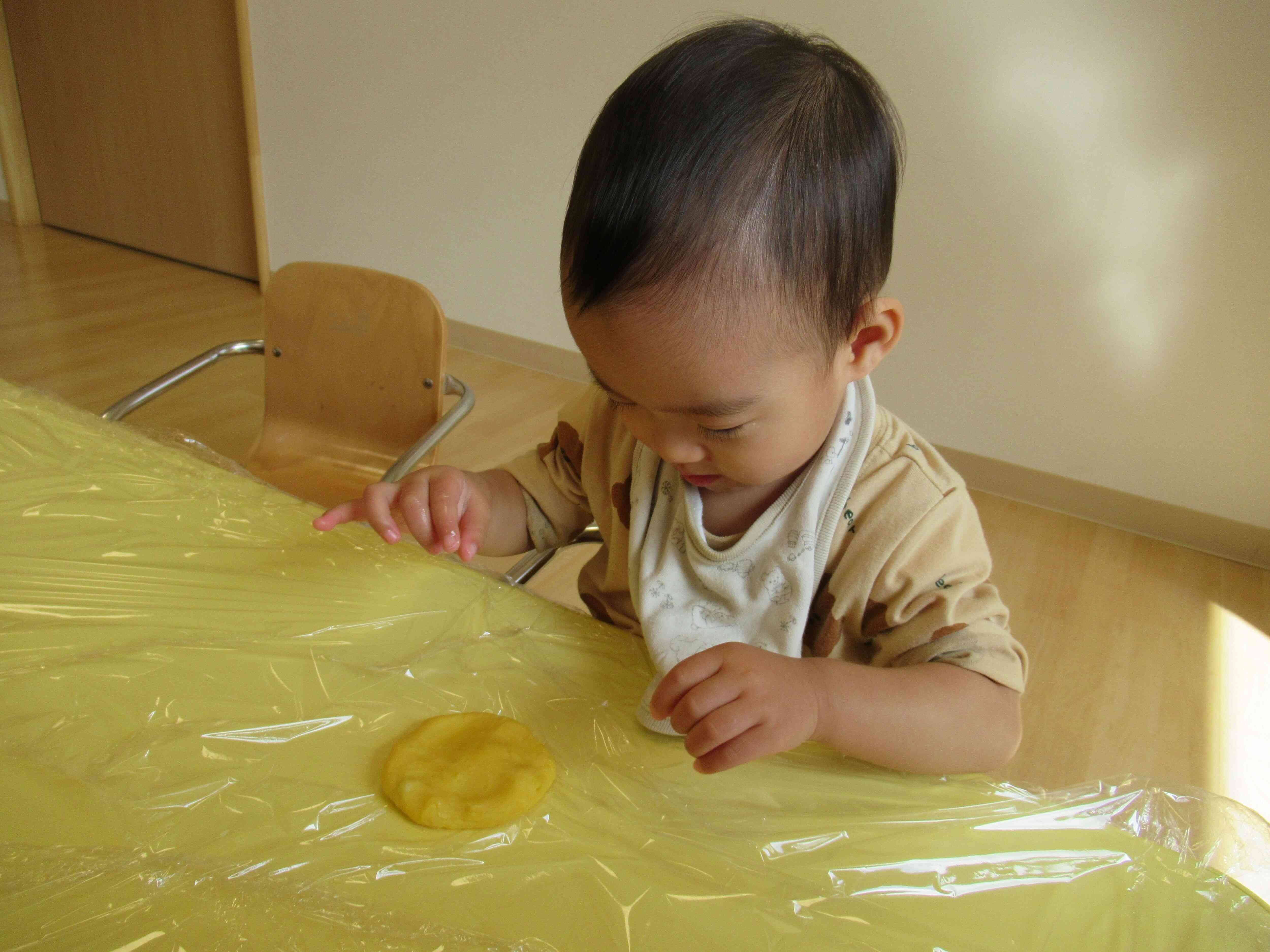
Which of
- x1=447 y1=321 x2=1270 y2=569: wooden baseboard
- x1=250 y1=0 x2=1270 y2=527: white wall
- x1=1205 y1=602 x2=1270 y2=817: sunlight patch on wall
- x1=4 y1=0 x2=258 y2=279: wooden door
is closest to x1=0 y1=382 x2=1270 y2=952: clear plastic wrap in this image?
x1=1205 y1=602 x2=1270 y2=817: sunlight patch on wall

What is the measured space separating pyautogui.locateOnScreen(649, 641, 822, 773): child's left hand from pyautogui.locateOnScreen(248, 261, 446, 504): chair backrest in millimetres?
800

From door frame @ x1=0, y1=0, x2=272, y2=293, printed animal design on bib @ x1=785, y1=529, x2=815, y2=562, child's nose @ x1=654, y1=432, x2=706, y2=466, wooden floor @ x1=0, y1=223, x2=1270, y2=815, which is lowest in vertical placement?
wooden floor @ x1=0, y1=223, x2=1270, y2=815

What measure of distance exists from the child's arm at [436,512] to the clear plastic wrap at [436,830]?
43 mm

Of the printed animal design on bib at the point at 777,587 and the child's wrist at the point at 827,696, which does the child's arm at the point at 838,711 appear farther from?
the printed animal design on bib at the point at 777,587

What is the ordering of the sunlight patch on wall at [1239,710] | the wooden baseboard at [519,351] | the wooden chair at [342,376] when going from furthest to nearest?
1. the wooden baseboard at [519,351]
2. the sunlight patch on wall at [1239,710]
3. the wooden chair at [342,376]

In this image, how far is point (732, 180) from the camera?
1.60 ft

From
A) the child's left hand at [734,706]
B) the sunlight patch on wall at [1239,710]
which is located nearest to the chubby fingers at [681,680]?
the child's left hand at [734,706]

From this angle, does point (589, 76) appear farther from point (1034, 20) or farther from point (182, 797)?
point (182, 797)

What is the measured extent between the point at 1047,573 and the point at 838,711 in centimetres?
169

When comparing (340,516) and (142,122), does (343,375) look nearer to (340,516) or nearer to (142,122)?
(340,516)

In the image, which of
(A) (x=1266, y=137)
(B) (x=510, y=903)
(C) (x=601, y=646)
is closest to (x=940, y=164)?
(A) (x=1266, y=137)

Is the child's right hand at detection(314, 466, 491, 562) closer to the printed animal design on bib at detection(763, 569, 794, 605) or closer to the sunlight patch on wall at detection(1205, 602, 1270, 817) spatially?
the printed animal design on bib at detection(763, 569, 794, 605)

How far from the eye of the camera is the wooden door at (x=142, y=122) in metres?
3.18

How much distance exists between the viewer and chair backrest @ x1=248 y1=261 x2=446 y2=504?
1225 mm
